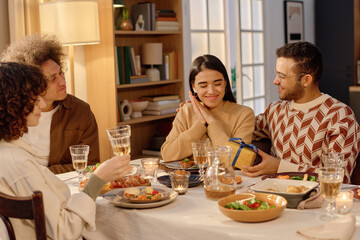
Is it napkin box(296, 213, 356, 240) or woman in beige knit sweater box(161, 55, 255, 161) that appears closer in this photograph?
napkin box(296, 213, 356, 240)

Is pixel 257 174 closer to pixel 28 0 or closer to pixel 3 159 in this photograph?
pixel 3 159

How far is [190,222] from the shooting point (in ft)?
5.25

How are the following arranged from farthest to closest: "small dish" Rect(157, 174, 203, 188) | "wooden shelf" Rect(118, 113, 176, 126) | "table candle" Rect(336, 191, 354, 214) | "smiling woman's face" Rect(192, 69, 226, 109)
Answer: "wooden shelf" Rect(118, 113, 176, 126), "smiling woman's face" Rect(192, 69, 226, 109), "small dish" Rect(157, 174, 203, 188), "table candle" Rect(336, 191, 354, 214)

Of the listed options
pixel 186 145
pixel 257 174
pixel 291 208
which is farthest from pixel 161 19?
pixel 291 208

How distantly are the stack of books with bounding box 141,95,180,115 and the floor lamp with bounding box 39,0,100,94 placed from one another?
3.11ft

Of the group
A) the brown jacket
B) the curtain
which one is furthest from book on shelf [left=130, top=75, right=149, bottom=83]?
the brown jacket

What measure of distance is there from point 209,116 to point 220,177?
0.90 m

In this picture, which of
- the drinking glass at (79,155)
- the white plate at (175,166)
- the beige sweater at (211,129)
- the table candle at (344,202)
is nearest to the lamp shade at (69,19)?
the beige sweater at (211,129)

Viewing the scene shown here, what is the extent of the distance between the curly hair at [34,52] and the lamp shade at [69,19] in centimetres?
70

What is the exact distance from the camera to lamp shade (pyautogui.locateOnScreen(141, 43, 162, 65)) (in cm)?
434

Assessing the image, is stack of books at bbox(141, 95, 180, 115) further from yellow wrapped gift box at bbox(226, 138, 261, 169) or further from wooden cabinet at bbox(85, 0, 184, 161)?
yellow wrapped gift box at bbox(226, 138, 261, 169)

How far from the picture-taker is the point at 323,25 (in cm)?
700

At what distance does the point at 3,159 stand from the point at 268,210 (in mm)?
823

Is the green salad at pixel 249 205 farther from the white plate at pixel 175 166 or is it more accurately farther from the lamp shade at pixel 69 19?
the lamp shade at pixel 69 19
